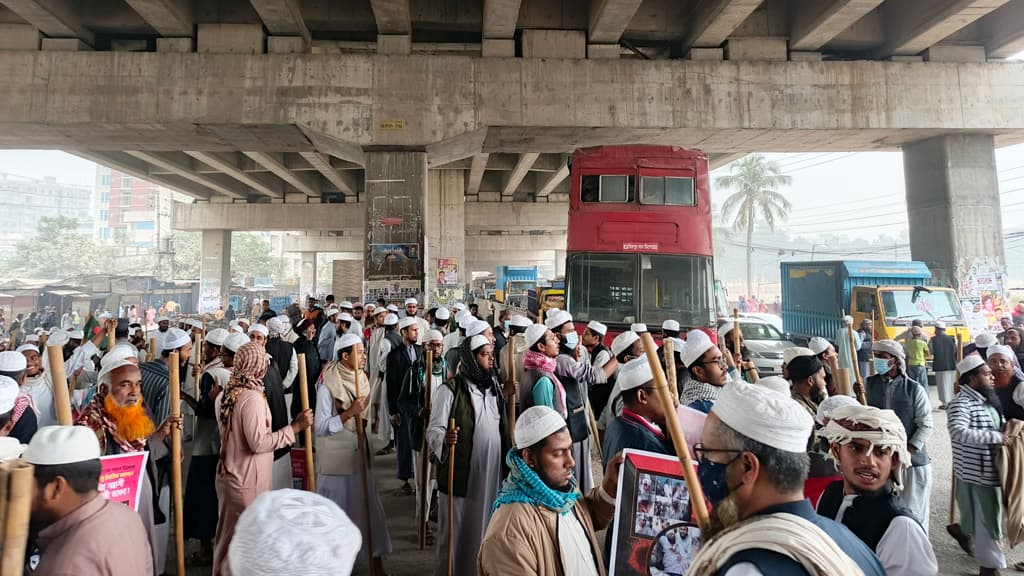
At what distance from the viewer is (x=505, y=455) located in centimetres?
420

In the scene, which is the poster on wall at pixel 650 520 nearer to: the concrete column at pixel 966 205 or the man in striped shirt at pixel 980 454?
the man in striped shirt at pixel 980 454

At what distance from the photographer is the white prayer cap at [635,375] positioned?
286cm

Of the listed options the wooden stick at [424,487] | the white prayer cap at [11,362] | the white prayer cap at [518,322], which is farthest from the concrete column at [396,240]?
the white prayer cap at [11,362]

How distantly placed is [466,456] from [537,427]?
73.3 inches

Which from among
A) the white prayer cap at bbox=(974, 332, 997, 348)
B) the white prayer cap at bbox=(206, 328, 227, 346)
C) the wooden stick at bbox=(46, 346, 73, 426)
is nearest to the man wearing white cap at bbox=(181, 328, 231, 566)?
the white prayer cap at bbox=(206, 328, 227, 346)

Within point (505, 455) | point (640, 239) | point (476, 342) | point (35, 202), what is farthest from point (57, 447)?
point (35, 202)

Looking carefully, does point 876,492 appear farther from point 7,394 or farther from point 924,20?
point 924,20

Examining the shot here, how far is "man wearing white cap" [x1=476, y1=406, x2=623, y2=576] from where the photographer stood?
2.02 m

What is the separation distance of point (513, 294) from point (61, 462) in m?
26.0

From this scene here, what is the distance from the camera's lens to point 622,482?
2350mm

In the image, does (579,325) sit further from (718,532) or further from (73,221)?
(73,221)

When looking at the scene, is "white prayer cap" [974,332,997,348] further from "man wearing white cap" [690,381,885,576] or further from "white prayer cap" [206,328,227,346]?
"white prayer cap" [206,328,227,346]

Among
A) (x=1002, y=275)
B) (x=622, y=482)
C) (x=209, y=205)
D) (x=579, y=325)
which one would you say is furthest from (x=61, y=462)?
(x=209, y=205)

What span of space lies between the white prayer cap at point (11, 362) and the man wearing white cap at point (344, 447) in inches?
94.3
